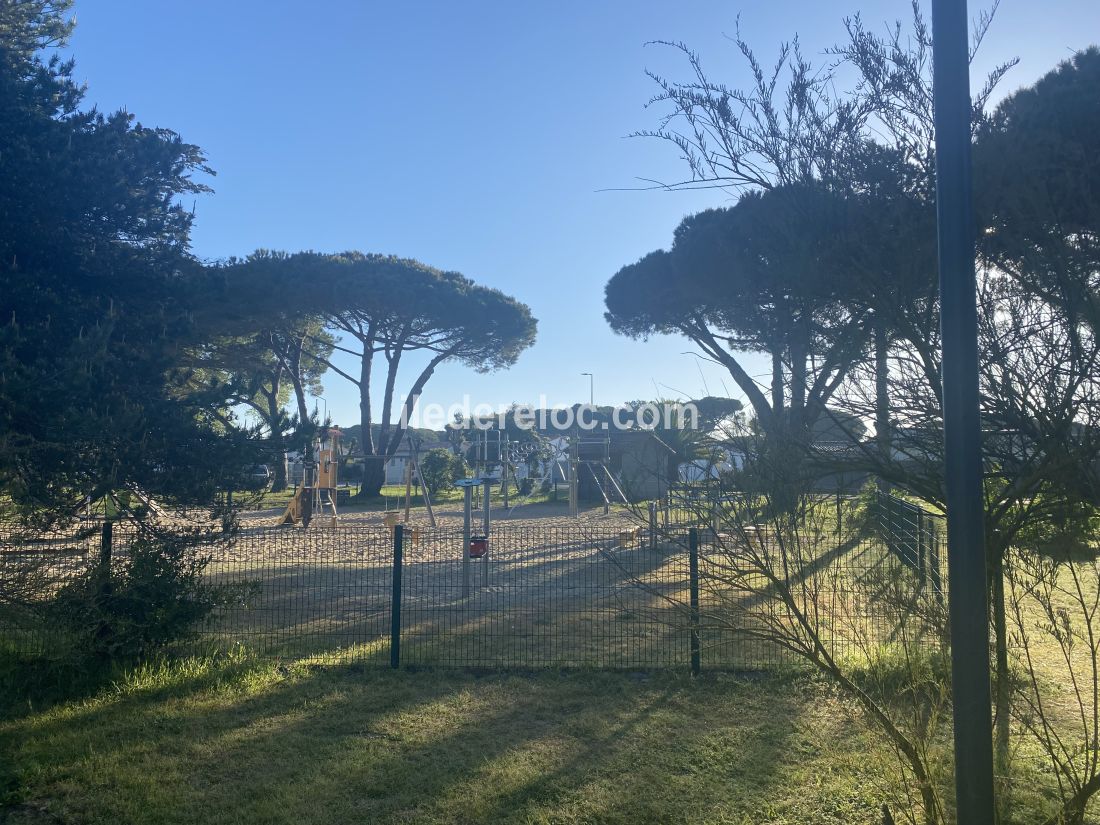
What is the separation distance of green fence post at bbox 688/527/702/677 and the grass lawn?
0.58ft

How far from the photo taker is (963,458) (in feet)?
7.71

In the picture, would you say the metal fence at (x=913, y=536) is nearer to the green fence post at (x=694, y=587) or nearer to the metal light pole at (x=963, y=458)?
the green fence post at (x=694, y=587)

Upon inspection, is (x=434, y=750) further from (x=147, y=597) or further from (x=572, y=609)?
(x=572, y=609)

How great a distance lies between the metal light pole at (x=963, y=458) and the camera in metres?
2.30

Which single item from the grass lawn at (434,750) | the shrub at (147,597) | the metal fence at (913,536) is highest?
the metal fence at (913,536)

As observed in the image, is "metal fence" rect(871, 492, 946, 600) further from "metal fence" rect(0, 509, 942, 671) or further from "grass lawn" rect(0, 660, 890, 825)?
"grass lawn" rect(0, 660, 890, 825)

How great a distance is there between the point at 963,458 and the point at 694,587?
10.2 feet

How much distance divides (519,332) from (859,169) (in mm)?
27821

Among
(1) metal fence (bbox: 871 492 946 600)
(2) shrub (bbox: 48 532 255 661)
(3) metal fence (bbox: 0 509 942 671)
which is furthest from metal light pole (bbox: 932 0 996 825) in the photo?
(2) shrub (bbox: 48 532 255 661)

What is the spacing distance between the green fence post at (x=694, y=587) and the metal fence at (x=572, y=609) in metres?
0.02

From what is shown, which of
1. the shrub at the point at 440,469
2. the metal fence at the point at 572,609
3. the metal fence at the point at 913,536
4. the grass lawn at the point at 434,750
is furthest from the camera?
the shrub at the point at 440,469

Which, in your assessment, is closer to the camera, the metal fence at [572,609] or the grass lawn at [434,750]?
the grass lawn at [434,750]

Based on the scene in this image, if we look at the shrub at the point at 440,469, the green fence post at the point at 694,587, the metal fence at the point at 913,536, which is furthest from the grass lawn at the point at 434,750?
the shrub at the point at 440,469

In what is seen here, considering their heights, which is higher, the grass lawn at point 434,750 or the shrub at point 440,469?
the shrub at point 440,469
